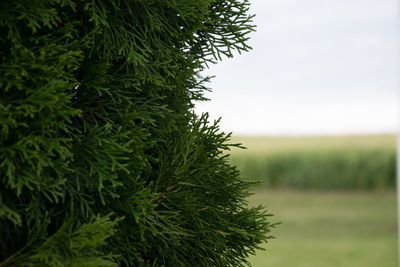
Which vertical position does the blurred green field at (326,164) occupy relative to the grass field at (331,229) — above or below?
above

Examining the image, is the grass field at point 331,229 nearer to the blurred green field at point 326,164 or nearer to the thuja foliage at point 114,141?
the blurred green field at point 326,164

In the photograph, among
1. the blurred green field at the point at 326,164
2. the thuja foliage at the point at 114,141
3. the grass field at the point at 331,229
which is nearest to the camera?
the thuja foliage at the point at 114,141

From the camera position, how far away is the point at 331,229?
46.6ft

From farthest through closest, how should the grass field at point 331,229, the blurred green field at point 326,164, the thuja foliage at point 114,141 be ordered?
the blurred green field at point 326,164 → the grass field at point 331,229 → the thuja foliage at point 114,141

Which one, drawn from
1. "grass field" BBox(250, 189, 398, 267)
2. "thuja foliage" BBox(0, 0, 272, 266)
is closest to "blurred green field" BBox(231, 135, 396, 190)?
"grass field" BBox(250, 189, 398, 267)

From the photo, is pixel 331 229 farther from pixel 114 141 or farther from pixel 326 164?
pixel 114 141

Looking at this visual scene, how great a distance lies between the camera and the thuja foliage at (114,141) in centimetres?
168

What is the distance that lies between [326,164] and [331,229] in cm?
402

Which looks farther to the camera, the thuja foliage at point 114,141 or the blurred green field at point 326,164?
the blurred green field at point 326,164

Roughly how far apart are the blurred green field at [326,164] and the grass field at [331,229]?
0.43 m

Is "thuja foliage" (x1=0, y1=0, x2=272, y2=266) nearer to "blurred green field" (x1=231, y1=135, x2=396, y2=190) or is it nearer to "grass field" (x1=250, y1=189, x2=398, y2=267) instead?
"grass field" (x1=250, y1=189, x2=398, y2=267)

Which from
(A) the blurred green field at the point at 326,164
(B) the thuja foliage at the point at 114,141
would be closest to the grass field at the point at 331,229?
(A) the blurred green field at the point at 326,164

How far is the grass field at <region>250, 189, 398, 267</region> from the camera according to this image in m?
11.3

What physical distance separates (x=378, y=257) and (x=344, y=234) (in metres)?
2.59
